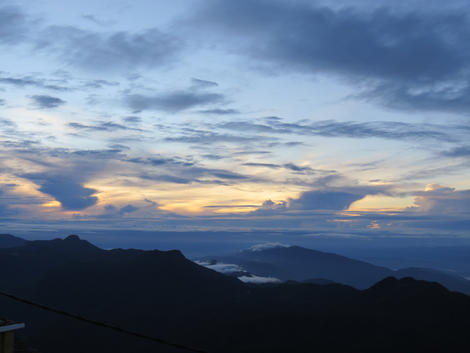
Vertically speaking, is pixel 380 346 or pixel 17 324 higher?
pixel 17 324

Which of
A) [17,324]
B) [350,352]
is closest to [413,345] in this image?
[350,352]

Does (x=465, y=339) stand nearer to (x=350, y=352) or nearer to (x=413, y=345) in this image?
(x=413, y=345)

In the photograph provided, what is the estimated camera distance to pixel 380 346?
19938 cm

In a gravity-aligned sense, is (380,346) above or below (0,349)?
below

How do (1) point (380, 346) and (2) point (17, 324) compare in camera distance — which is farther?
(1) point (380, 346)

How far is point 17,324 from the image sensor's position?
64.1 feet

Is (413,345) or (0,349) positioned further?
(413,345)

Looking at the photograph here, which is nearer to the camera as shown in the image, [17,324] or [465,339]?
[17,324]

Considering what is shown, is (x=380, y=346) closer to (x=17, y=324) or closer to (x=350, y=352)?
(x=350, y=352)

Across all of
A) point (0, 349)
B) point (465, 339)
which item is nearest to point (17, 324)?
point (0, 349)

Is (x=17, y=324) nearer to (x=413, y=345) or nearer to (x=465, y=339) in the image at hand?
(x=413, y=345)

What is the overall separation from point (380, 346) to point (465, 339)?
37.9 metres

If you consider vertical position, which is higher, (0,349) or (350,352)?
(0,349)

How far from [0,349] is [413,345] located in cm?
20976
